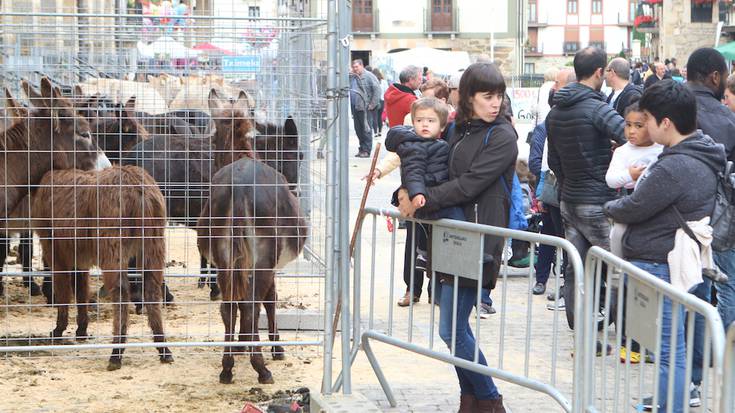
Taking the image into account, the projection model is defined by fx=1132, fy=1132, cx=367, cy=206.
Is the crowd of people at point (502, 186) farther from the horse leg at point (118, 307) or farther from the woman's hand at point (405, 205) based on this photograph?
the horse leg at point (118, 307)

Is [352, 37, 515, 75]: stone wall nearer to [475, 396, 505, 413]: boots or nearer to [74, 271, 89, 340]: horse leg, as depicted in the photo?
[74, 271, 89, 340]: horse leg

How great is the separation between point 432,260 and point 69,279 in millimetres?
3299

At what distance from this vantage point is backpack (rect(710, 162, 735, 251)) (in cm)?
625

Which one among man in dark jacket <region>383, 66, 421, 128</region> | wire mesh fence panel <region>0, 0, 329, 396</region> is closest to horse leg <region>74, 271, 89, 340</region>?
wire mesh fence panel <region>0, 0, 329, 396</region>

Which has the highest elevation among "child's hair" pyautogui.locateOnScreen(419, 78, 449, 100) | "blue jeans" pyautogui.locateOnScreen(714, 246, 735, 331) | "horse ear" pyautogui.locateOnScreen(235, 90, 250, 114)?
"child's hair" pyautogui.locateOnScreen(419, 78, 449, 100)

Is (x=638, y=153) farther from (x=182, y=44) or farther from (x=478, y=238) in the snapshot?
(x=182, y=44)

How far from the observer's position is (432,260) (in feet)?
20.1

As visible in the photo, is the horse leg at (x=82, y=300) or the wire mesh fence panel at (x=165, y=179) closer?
the wire mesh fence panel at (x=165, y=179)

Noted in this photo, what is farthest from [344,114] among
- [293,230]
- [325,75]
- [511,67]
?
[511,67]

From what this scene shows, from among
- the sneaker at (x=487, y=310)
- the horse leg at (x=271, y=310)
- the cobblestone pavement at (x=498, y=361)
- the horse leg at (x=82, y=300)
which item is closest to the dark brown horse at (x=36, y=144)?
the horse leg at (x=82, y=300)

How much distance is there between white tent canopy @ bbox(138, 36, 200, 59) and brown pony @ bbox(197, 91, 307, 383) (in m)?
0.83

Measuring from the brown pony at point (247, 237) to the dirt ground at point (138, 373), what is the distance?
0.20 m

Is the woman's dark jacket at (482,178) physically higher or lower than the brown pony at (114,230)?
higher

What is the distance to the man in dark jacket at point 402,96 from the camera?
43.4ft
